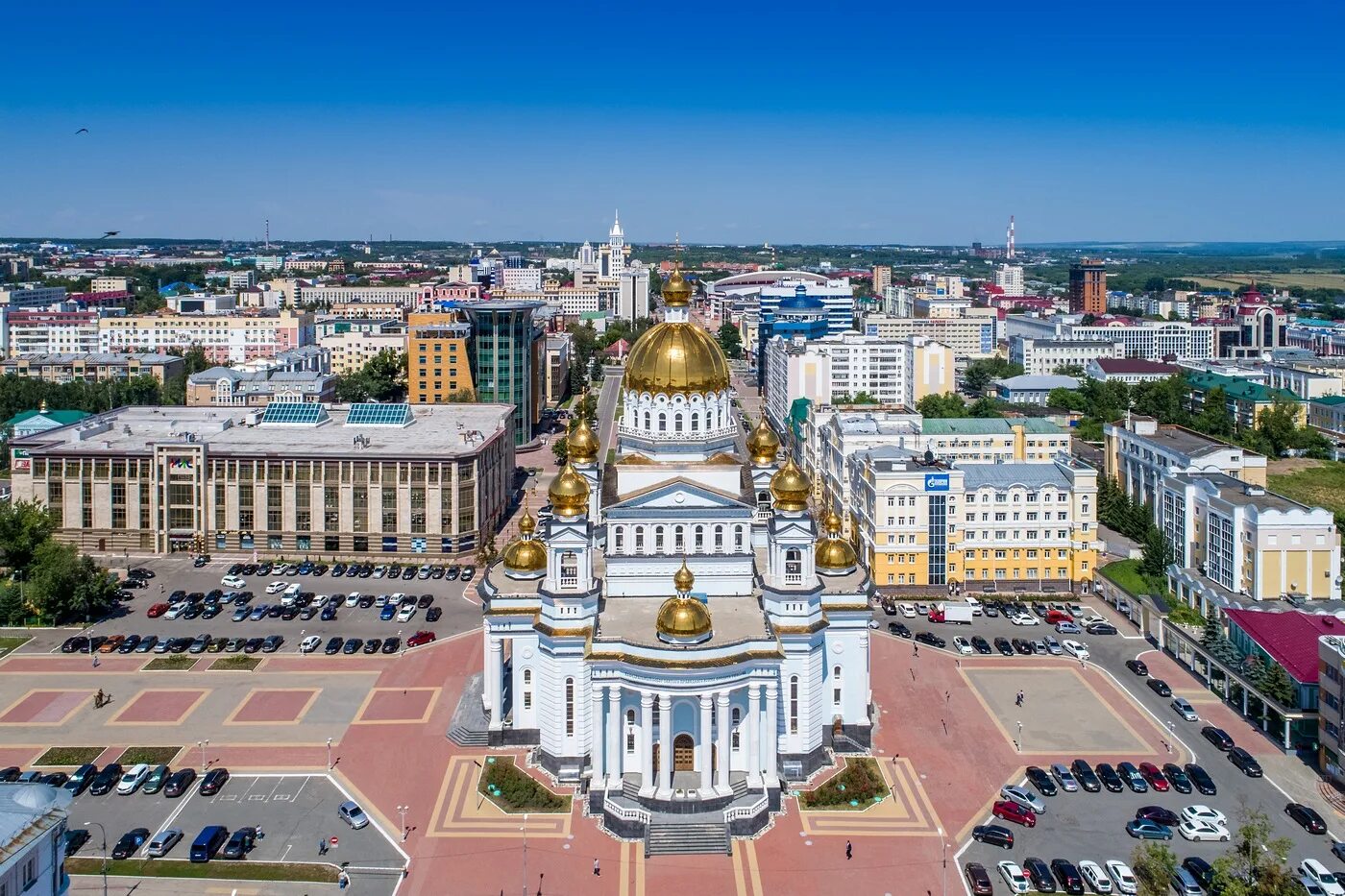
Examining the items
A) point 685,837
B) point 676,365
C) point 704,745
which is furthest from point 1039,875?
point 676,365

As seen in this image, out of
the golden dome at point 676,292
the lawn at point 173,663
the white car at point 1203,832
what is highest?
the golden dome at point 676,292

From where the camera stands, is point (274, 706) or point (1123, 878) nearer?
point (1123, 878)

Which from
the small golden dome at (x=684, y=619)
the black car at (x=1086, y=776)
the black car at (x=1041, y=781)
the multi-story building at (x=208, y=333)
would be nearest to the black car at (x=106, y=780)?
the small golden dome at (x=684, y=619)

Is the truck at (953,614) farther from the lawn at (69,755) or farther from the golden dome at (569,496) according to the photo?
the lawn at (69,755)

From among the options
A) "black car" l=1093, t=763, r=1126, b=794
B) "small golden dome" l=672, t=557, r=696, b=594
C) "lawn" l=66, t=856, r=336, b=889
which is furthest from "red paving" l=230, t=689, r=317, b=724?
"black car" l=1093, t=763, r=1126, b=794

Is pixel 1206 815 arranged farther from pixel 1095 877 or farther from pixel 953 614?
pixel 953 614

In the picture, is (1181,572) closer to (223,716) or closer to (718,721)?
(718,721)
